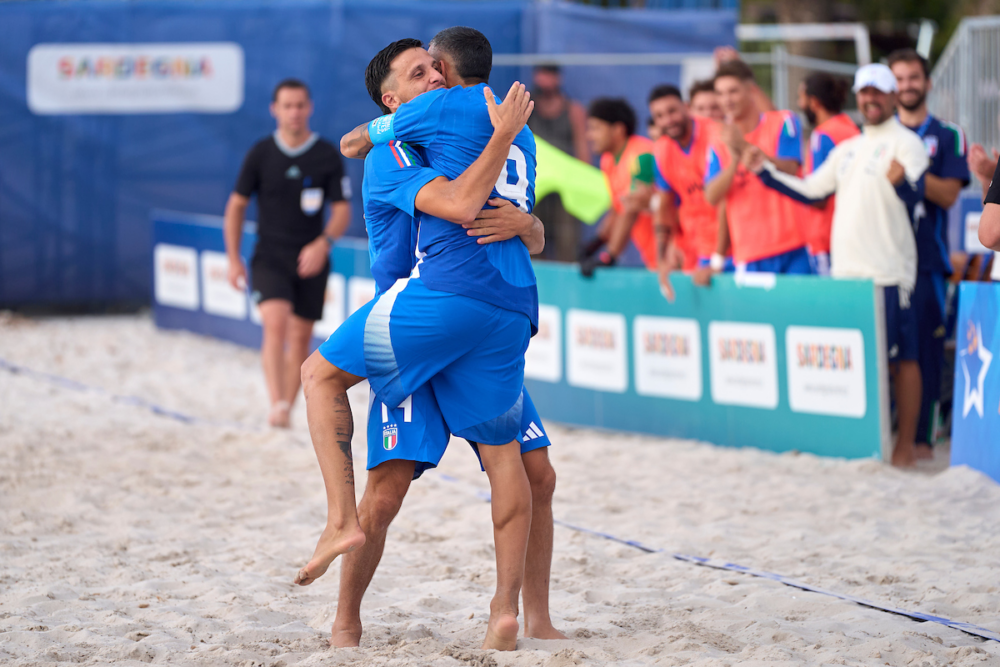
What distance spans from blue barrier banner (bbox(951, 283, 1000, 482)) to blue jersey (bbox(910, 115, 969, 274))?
0.39 meters

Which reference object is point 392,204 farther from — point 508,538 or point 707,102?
point 707,102

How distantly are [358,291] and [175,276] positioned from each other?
9.51 feet

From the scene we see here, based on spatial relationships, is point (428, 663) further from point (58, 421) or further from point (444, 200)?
point (58, 421)

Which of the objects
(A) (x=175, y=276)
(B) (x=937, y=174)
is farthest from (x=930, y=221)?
(A) (x=175, y=276)

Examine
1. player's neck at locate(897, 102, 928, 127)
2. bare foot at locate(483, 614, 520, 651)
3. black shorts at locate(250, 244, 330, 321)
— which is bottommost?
bare foot at locate(483, 614, 520, 651)

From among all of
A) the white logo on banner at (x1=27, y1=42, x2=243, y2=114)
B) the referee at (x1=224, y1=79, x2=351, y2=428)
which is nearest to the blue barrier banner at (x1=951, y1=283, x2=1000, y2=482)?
the referee at (x1=224, y1=79, x2=351, y2=428)

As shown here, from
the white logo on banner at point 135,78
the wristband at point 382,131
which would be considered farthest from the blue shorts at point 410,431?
the white logo on banner at point 135,78

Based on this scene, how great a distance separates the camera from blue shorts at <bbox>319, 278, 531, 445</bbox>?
2904 millimetres

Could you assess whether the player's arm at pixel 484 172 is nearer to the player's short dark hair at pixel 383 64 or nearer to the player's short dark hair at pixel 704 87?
the player's short dark hair at pixel 383 64

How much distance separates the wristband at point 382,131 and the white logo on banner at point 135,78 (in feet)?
31.5

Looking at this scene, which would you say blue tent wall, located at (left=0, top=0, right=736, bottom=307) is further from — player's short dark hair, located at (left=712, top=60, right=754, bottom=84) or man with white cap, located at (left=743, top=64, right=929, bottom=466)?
man with white cap, located at (left=743, top=64, right=929, bottom=466)

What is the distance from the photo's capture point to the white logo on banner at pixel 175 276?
10.5 m

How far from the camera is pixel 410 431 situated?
9.93 feet

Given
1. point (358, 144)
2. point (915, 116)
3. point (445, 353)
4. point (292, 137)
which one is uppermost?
point (915, 116)
